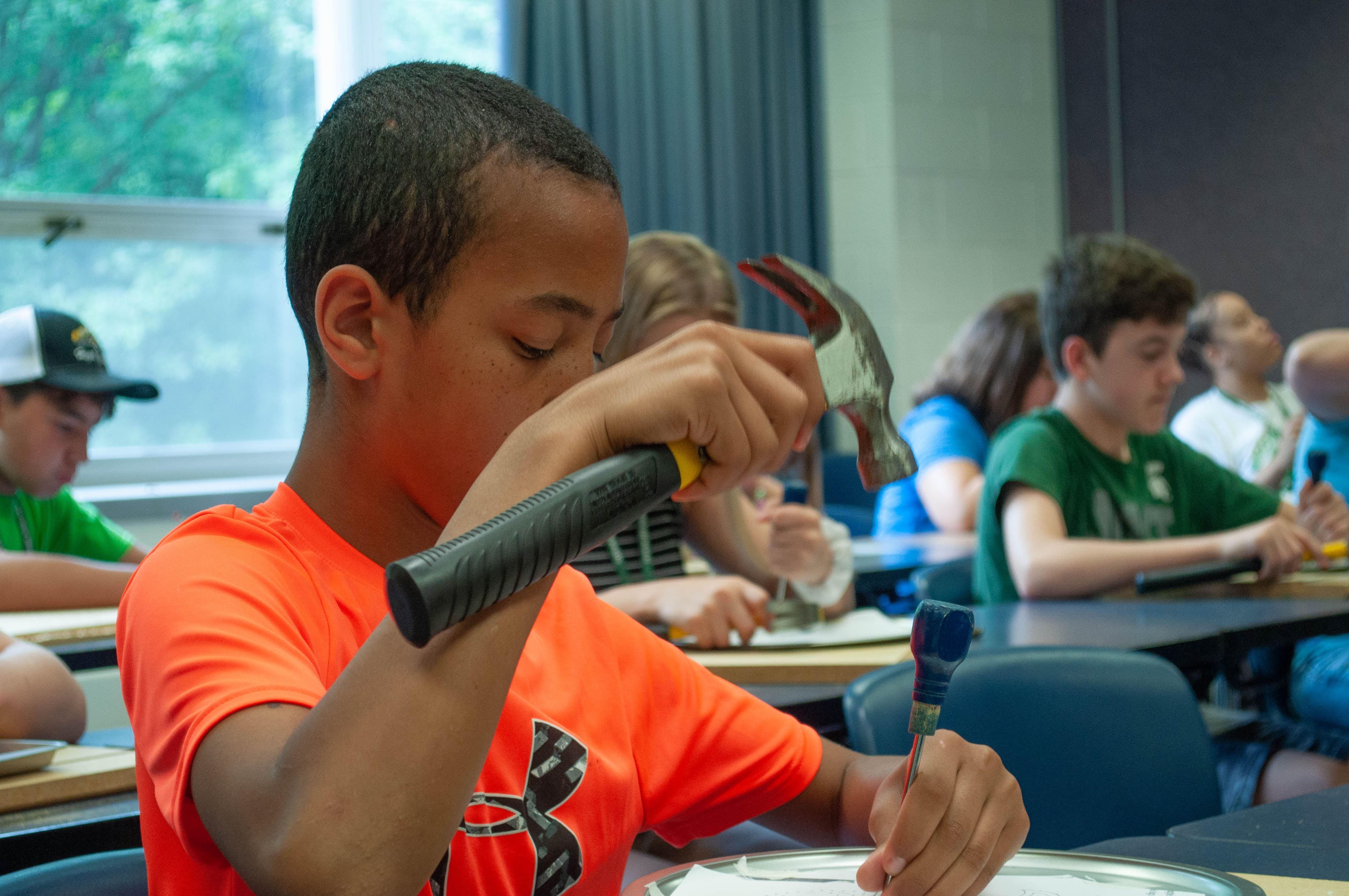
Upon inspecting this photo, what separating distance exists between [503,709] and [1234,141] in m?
4.82

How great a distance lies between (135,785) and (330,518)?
2.25ft

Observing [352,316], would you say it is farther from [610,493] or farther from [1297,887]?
[1297,887]

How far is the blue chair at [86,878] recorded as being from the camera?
35.4 inches

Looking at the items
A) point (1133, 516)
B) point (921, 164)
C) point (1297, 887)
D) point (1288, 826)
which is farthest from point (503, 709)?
point (921, 164)

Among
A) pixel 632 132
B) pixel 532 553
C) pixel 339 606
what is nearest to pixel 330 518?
pixel 339 606

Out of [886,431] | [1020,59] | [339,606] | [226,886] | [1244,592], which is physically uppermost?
[1020,59]

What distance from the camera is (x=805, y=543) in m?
1.82

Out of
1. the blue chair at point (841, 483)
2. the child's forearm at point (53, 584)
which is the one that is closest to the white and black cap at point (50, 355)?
the child's forearm at point (53, 584)

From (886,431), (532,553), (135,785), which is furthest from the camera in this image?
(135,785)

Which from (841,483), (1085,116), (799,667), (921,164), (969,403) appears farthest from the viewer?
(1085,116)

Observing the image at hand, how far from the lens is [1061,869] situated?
2.45ft

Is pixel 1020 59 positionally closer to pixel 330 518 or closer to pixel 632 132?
pixel 632 132

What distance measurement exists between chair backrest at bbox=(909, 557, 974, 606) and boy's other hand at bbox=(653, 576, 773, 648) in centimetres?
70

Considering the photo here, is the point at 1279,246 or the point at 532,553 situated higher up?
the point at 532,553
